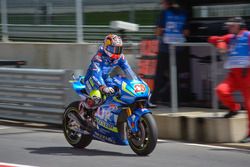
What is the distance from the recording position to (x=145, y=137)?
7.98 meters

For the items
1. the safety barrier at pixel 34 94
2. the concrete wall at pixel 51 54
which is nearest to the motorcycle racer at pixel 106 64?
the safety barrier at pixel 34 94

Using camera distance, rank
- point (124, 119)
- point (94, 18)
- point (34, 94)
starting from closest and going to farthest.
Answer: point (124, 119), point (34, 94), point (94, 18)

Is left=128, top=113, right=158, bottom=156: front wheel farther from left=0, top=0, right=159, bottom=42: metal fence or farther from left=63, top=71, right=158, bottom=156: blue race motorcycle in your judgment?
left=0, top=0, right=159, bottom=42: metal fence

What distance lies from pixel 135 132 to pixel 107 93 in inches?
24.1

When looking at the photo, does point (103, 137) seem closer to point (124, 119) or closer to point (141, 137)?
point (124, 119)

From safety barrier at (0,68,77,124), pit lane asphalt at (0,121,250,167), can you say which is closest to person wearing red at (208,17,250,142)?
pit lane asphalt at (0,121,250,167)

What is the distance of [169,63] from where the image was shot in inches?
432

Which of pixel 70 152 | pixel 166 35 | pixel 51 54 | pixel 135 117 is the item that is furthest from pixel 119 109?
pixel 51 54

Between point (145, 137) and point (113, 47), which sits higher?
point (113, 47)

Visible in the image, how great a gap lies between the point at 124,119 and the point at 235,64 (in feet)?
6.52

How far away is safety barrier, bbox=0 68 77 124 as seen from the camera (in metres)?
11.4

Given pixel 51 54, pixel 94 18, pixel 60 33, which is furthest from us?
pixel 60 33

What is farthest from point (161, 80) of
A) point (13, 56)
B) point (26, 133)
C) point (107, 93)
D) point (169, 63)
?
point (13, 56)

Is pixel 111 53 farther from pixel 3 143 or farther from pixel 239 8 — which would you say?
pixel 239 8
